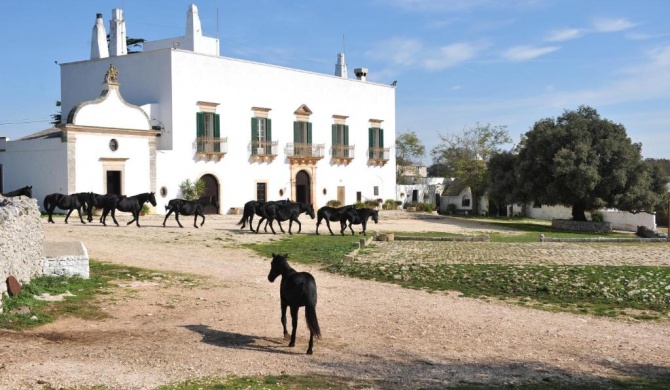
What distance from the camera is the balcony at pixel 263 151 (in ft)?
141

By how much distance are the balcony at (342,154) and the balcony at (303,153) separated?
144cm

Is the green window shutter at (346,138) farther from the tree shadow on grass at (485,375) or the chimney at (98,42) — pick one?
the tree shadow on grass at (485,375)

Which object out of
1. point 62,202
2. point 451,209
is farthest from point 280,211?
point 451,209

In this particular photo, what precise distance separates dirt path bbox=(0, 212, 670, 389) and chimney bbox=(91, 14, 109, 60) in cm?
2935

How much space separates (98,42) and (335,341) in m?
35.4

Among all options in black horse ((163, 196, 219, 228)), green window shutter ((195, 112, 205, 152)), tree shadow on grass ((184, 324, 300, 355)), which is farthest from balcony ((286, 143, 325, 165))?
tree shadow on grass ((184, 324, 300, 355))

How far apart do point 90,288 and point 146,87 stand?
1069 inches

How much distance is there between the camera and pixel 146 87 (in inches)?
1542

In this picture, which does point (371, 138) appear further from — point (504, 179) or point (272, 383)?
point (272, 383)

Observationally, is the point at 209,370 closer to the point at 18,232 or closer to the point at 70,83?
the point at 18,232

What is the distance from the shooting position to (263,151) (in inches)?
1703

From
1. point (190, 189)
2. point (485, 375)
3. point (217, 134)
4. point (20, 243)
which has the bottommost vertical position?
point (485, 375)

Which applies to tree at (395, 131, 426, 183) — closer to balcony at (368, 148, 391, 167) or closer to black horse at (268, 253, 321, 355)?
balcony at (368, 148, 391, 167)

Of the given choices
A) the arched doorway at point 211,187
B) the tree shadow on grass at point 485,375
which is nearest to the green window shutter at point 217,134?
the arched doorway at point 211,187
